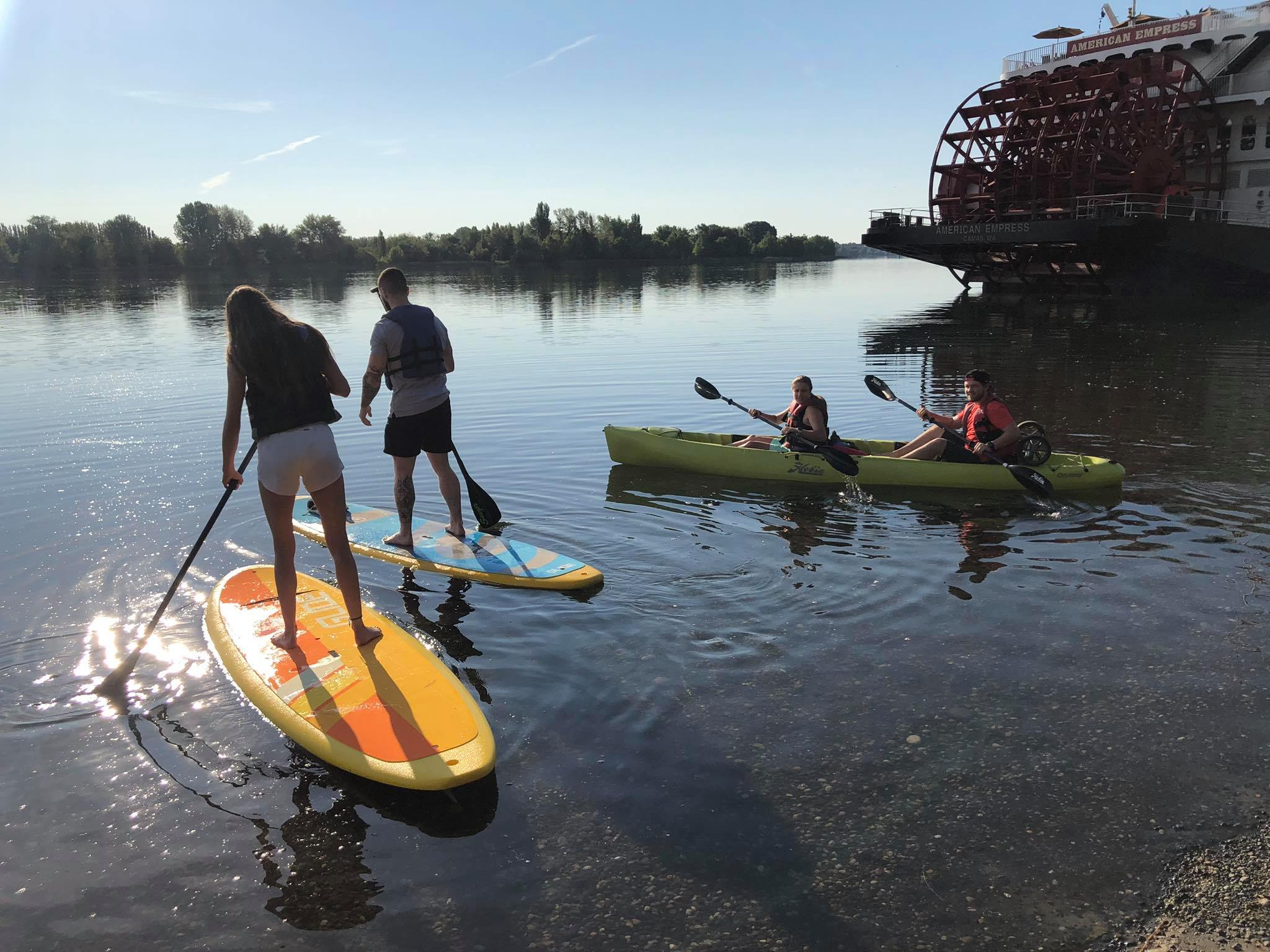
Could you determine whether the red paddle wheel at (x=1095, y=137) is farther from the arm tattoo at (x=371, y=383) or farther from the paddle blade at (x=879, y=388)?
the arm tattoo at (x=371, y=383)

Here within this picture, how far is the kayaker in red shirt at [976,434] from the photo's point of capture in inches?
362

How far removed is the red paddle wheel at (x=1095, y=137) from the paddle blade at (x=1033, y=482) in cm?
2791

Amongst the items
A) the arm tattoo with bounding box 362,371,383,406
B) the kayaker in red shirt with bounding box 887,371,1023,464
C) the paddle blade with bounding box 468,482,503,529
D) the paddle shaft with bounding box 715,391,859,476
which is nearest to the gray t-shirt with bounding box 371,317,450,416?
the arm tattoo with bounding box 362,371,383,406

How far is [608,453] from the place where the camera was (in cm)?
1112

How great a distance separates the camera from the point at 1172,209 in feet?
111

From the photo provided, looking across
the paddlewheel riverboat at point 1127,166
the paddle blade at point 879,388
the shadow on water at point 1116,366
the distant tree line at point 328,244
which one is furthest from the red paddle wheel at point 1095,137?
the distant tree line at point 328,244

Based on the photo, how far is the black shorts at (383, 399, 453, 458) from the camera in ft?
22.6

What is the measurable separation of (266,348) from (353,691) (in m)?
1.81

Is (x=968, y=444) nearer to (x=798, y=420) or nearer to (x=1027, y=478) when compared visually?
(x=1027, y=478)

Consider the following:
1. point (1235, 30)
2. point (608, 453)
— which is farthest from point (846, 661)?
point (1235, 30)

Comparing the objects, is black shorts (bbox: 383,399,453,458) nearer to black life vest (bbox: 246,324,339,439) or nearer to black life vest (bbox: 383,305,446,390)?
black life vest (bbox: 383,305,446,390)

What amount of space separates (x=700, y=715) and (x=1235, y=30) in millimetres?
39116

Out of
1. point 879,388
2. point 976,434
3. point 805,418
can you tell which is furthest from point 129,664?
point 879,388

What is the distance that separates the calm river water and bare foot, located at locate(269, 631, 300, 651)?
37 cm
